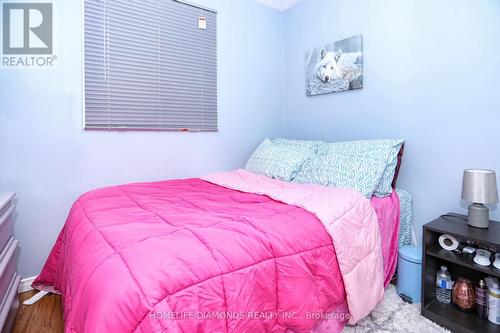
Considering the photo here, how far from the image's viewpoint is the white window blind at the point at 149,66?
7.09ft

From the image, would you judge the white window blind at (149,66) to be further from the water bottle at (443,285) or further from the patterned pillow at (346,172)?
the water bottle at (443,285)

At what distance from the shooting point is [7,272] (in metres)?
1.57

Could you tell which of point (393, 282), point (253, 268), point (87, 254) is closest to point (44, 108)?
point (87, 254)

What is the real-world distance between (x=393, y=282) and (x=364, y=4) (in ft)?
A: 7.23

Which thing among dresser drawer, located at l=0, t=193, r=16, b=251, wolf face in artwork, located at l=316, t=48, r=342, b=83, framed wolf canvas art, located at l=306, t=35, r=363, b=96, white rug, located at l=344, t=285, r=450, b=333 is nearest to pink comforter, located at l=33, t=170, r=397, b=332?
white rug, located at l=344, t=285, r=450, b=333

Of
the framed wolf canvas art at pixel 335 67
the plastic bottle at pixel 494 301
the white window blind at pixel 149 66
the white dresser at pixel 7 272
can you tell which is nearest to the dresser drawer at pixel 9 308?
the white dresser at pixel 7 272

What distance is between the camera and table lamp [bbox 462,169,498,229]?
4.86ft

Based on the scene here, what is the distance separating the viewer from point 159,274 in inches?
Result: 32.4

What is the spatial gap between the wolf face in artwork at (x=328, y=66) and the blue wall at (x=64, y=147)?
920 mm

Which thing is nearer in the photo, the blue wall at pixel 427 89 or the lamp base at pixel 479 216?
the lamp base at pixel 479 216

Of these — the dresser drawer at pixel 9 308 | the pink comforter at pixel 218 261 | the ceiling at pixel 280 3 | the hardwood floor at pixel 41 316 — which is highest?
the ceiling at pixel 280 3

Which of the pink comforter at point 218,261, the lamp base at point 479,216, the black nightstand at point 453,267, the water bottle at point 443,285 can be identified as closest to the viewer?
the pink comforter at point 218,261

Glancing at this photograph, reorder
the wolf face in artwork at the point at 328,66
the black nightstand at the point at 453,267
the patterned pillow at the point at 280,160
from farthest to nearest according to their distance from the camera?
the wolf face in artwork at the point at 328,66 < the patterned pillow at the point at 280,160 < the black nightstand at the point at 453,267

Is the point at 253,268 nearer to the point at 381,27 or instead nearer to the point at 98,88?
the point at 98,88
